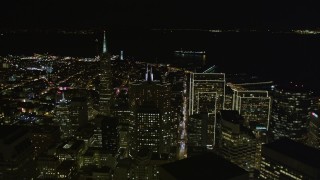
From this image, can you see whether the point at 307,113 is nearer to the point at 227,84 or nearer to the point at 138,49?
the point at 227,84

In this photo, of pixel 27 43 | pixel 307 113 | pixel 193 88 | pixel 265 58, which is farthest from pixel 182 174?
pixel 265 58

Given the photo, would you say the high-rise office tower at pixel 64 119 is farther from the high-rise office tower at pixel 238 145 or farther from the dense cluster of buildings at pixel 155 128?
the high-rise office tower at pixel 238 145

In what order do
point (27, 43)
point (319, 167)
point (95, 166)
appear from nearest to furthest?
point (319, 167) < point (95, 166) < point (27, 43)

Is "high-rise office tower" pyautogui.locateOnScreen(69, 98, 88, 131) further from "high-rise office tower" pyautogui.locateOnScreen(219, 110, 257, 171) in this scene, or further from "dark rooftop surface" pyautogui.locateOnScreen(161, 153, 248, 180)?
"dark rooftop surface" pyautogui.locateOnScreen(161, 153, 248, 180)

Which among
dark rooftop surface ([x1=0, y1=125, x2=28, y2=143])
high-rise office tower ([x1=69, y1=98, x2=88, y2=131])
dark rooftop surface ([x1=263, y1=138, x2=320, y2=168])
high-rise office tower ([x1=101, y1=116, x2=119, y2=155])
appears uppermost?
dark rooftop surface ([x1=0, y1=125, x2=28, y2=143])

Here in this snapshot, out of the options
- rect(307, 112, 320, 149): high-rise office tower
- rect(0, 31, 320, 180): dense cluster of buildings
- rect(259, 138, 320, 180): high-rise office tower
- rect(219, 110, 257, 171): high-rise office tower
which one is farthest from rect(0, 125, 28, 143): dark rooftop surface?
rect(307, 112, 320, 149): high-rise office tower
